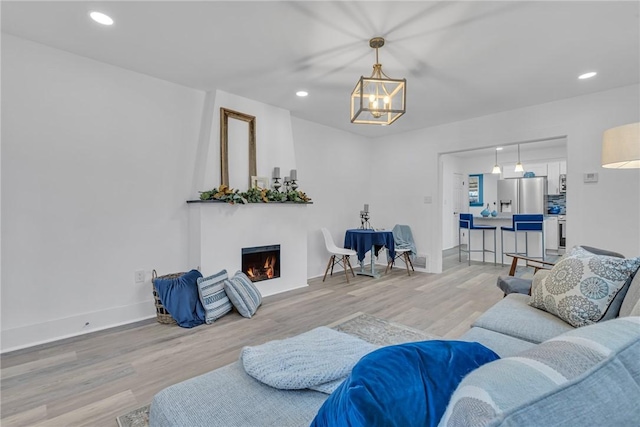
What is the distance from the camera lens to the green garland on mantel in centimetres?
339

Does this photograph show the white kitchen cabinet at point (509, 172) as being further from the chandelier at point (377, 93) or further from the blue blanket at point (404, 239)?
the chandelier at point (377, 93)

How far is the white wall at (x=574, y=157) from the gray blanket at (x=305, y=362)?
3896mm

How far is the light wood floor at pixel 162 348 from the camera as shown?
70.9 inches

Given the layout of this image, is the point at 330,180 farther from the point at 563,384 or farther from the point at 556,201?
the point at 556,201

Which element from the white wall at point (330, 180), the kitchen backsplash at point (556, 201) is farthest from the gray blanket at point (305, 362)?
the kitchen backsplash at point (556, 201)

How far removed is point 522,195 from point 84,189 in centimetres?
864

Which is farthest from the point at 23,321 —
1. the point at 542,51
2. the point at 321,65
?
the point at 542,51

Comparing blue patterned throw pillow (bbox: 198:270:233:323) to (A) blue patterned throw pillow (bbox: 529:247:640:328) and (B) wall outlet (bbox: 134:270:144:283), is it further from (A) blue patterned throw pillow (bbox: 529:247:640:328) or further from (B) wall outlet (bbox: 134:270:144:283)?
(A) blue patterned throw pillow (bbox: 529:247:640:328)

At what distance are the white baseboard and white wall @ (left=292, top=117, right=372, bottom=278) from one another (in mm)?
2473

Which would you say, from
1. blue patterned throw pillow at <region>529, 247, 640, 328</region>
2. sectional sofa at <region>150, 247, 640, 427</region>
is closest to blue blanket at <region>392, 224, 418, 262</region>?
blue patterned throw pillow at <region>529, 247, 640, 328</region>

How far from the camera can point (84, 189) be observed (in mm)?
2842

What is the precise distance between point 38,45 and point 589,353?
3.97 metres

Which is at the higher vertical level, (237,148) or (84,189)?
(237,148)

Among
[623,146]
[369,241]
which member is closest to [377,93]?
[623,146]
